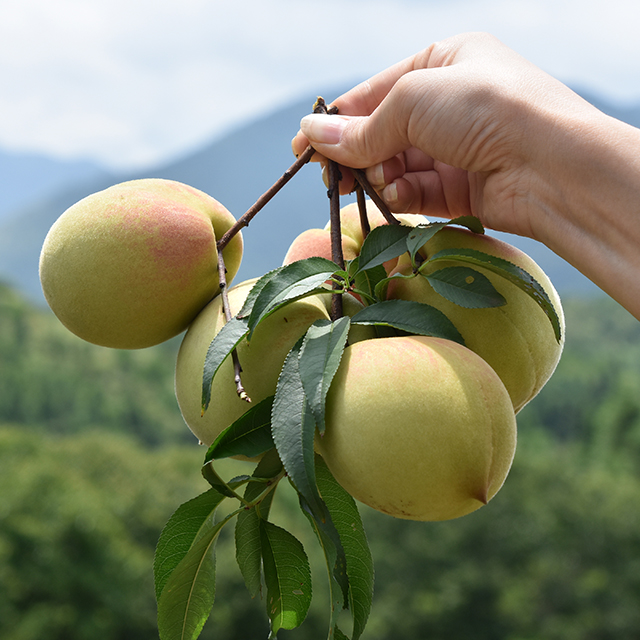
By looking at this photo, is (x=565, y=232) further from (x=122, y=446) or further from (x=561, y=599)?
(x=122, y=446)

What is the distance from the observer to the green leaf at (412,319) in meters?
0.61

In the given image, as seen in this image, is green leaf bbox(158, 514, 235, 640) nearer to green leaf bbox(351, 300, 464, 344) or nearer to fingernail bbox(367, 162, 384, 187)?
green leaf bbox(351, 300, 464, 344)

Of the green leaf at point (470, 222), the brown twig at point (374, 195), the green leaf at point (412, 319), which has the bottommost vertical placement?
the green leaf at point (412, 319)

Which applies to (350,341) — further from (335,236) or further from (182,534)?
(182,534)

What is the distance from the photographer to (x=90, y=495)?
1927 centimetres

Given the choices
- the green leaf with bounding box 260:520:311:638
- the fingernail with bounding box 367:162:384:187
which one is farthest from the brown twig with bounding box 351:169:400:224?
the green leaf with bounding box 260:520:311:638

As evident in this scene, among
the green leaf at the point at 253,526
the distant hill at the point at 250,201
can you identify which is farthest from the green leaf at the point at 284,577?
the distant hill at the point at 250,201

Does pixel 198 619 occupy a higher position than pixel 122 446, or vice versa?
pixel 198 619

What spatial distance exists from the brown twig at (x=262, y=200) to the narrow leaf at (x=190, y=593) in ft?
1.09

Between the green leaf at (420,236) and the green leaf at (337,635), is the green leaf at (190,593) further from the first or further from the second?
the green leaf at (420,236)

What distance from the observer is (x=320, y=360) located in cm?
58

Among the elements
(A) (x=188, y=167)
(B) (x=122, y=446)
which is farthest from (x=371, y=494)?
(A) (x=188, y=167)

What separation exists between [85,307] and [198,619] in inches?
14.2

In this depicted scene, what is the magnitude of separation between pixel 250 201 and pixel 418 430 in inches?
1612
